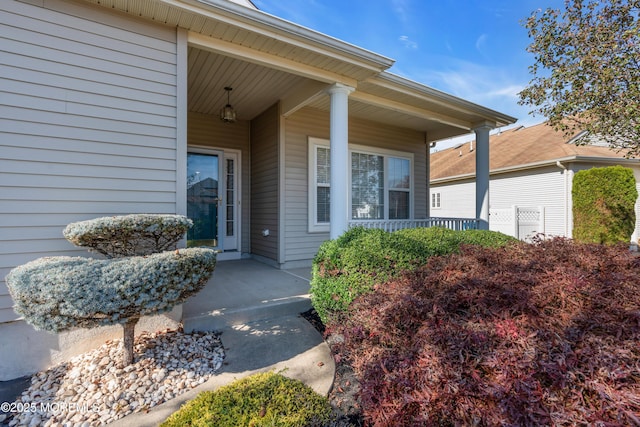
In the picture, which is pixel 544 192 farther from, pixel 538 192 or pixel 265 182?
pixel 265 182

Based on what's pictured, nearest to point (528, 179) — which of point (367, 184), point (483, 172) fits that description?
point (483, 172)

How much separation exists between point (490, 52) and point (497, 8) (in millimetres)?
1718

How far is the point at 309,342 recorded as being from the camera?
2.78m

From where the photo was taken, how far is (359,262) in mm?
2588

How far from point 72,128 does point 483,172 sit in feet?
21.1

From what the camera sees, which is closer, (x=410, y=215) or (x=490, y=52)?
(x=410, y=215)

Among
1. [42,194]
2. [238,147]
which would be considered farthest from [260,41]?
[238,147]

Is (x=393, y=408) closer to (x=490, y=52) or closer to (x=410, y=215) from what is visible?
(x=410, y=215)

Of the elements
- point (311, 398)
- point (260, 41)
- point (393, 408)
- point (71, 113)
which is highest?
point (260, 41)

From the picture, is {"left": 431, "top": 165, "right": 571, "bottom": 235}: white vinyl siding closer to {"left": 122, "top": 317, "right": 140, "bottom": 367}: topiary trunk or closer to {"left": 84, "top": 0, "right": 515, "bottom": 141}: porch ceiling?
{"left": 84, "top": 0, "right": 515, "bottom": 141}: porch ceiling

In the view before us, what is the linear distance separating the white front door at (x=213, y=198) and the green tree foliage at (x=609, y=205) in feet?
27.5

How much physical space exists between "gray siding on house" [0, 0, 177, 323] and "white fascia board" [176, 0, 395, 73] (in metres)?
0.53

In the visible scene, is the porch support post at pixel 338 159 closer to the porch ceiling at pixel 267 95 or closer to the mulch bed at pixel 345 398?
the porch ceiling at pixel 267 95

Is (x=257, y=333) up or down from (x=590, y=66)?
down
